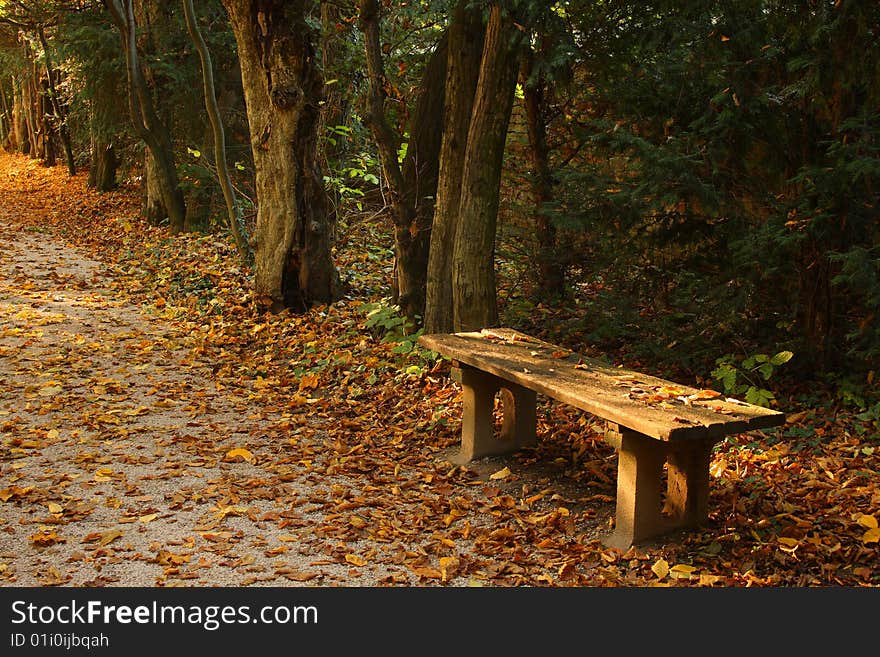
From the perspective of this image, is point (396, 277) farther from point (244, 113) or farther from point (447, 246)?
point (244, 113)

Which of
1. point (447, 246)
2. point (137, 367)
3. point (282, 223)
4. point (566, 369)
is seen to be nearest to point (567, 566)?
point (566, 369)

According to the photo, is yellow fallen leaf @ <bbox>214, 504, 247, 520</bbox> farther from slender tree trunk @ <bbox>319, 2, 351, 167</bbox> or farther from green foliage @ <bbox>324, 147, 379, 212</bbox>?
green foliage @ <bbox>324, 147, 379, 212</bbox>

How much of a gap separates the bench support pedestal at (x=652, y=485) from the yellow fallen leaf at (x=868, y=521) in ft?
2.51

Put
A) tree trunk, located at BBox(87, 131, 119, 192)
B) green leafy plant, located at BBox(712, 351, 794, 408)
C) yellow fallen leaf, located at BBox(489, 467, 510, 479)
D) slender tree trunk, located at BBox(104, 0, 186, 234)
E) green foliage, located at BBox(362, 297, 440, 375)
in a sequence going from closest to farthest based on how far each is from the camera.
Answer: yellow fallen leaf, located at BBox(489, 467, 510, 479) < green leafy plant, located at BBox(712, 351, 794, 408) < green foliage, located at BBox(362, 297, 440, 375) < slender tree trunk, located at BBox(104, 0, 186, 234) < tree trunk, located at BBox(87, 131, 119, 192)

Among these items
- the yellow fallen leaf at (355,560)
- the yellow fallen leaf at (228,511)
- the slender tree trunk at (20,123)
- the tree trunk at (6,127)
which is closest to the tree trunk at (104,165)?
the slender tree trunk at (20,123)

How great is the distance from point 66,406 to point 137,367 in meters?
1.35

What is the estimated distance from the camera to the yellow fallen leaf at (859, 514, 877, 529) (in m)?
4.50

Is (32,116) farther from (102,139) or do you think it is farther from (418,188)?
(418,188)

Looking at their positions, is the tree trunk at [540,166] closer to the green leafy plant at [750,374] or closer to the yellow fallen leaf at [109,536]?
the green leafy plant at [750,374]

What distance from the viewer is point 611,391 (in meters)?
4.73

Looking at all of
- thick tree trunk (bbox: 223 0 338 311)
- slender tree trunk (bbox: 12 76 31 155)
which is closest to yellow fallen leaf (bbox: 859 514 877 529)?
thick tree trunk (bbox: 223 0 338 311)

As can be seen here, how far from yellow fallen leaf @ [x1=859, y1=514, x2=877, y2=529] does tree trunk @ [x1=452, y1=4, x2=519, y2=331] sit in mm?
3401

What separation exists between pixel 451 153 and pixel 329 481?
3.06 metres

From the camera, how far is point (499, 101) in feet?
22.5
